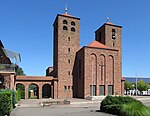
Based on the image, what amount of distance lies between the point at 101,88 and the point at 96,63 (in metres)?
5.05

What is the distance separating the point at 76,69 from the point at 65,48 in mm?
4944

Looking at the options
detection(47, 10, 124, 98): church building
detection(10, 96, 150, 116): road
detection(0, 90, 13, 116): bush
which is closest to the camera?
detection(0, 90, 13, 116): bush

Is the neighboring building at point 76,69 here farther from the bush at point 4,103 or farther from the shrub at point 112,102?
the bush at point 4,103

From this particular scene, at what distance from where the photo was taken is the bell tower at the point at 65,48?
45344 millimetres

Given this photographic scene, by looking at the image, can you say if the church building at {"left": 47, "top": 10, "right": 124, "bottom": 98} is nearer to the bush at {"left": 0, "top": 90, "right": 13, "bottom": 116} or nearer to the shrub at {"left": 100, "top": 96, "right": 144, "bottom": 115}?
the shrub at {"left": 100, "top": 96, "right": 144, "bottom": 115}

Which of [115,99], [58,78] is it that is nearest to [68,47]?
[58,78]

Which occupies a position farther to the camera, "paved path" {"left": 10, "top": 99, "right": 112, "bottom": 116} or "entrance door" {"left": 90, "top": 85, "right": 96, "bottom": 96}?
"entrance door" {"left": 90, "top": 85, "right": 96, "bottom": 96}

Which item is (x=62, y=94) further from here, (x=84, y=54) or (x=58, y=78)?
(x=84, y=54)

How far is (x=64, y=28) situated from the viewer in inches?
1873

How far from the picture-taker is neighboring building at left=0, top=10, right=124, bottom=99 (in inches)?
1715

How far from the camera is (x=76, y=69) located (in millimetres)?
47125

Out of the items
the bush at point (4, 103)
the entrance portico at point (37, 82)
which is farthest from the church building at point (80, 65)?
the bush at point (4, 103)

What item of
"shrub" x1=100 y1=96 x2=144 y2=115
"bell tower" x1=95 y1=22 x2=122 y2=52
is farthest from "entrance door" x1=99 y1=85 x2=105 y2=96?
"shrub" x1=100 y1=96 x2=144 y2=115

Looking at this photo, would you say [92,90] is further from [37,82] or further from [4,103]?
[4,103]
